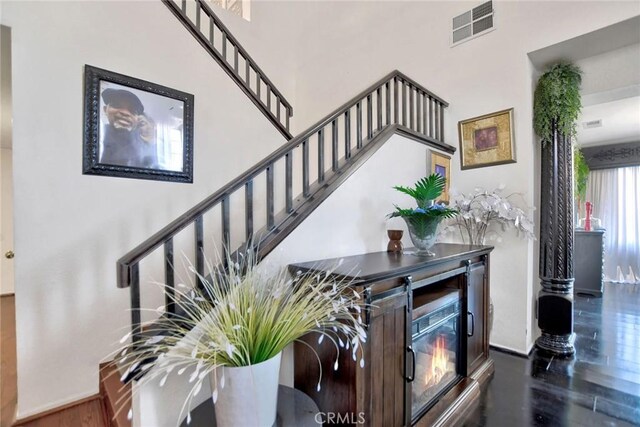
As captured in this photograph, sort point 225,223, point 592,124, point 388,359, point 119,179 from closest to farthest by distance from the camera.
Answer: point 225,223 < point 388,359 < point 119,179 < point 592,124

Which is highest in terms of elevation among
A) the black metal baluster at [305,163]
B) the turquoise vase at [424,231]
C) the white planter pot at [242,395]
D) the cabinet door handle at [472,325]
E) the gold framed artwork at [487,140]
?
the gold framed artwork at [487,140]

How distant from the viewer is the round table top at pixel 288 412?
1.17 meters

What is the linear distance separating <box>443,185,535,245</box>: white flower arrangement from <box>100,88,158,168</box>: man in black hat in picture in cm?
287

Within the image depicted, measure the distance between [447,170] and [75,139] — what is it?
3300 mm

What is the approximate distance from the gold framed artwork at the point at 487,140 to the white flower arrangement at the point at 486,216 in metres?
0.32

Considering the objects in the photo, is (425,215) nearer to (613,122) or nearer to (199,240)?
(199,240)

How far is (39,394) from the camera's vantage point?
177cm

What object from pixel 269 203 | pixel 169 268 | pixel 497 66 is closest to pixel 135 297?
pixel 169 268

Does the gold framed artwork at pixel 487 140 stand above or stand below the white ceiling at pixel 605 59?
below

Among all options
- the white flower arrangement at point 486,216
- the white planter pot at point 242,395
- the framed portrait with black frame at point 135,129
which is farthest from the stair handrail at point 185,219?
the white flower arrangement at point 486,216

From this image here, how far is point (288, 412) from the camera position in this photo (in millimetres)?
1247

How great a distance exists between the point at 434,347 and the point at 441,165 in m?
1.83

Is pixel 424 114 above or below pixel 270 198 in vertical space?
above

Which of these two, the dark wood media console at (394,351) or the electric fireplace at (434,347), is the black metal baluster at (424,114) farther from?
the electric fireplace at (434,347)
